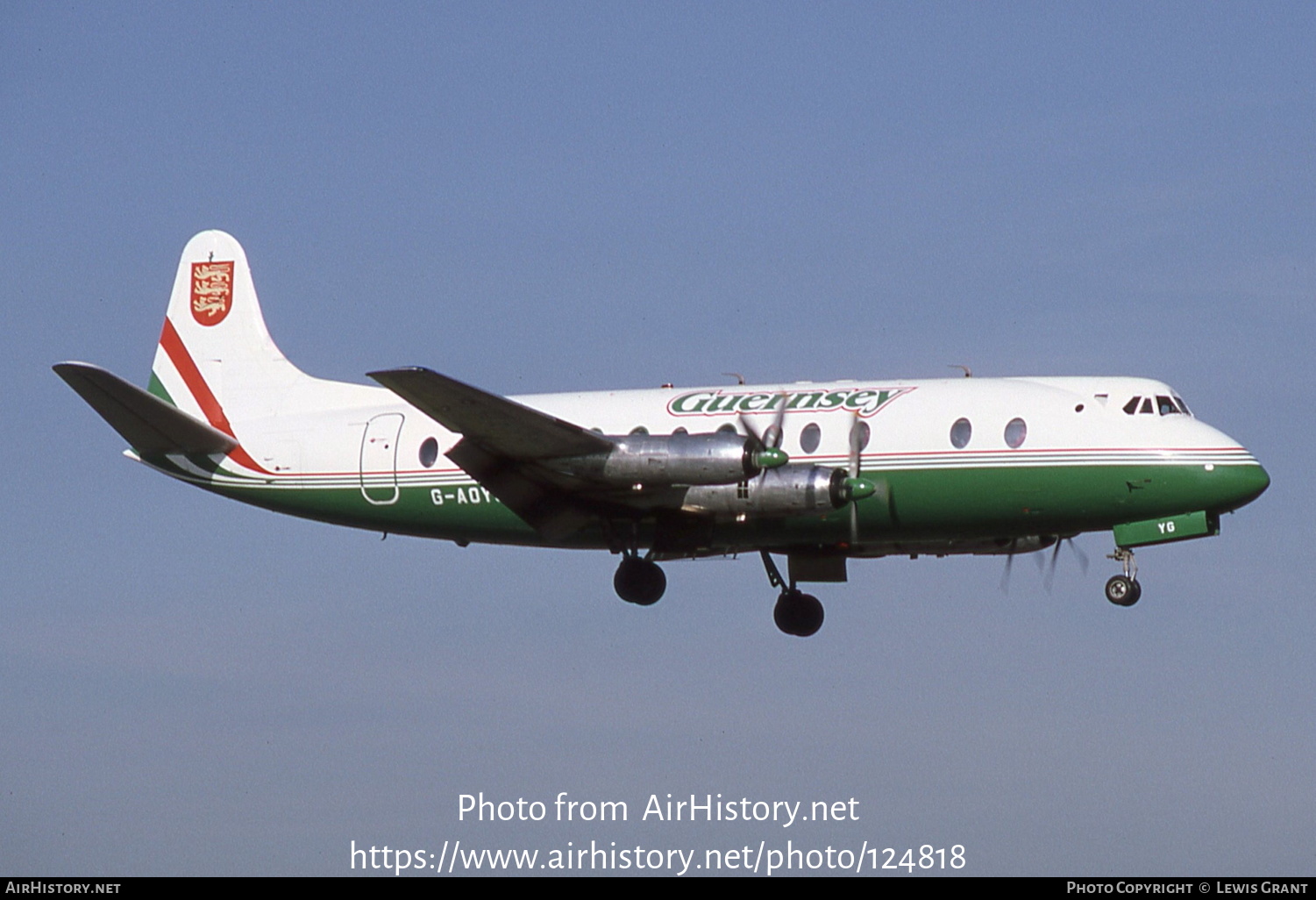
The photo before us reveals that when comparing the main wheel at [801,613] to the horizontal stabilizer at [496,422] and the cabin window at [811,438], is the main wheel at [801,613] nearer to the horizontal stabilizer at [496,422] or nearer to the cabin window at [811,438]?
the cabin window at [811,438]

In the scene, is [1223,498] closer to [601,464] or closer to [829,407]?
[829,407]

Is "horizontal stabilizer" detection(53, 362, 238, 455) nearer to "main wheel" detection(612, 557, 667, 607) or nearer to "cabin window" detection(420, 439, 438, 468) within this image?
"cabin window" detection(420, 439, 438, 468)

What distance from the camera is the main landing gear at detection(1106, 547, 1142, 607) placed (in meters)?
29.0

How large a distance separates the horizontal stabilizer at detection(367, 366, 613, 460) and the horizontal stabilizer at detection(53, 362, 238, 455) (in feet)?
19.2

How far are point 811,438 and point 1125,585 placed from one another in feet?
16.8

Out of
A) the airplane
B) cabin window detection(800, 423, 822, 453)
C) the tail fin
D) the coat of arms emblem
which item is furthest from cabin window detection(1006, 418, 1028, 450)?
the coat of arms emblem

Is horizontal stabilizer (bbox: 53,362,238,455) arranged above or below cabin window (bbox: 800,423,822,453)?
above

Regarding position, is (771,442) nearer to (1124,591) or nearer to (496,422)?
(496,422)

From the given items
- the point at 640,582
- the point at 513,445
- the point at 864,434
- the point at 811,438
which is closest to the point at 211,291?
the point at 513,445

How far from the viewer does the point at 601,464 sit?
29453 millimetres

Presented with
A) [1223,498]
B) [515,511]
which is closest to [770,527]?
[515,511]

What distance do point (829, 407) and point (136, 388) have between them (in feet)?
37.6

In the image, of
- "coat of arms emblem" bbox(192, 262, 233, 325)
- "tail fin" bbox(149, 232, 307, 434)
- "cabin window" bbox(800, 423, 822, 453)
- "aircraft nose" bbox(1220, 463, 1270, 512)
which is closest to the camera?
"aircraft nose" bbox(1220, 463, 1270, 512)
